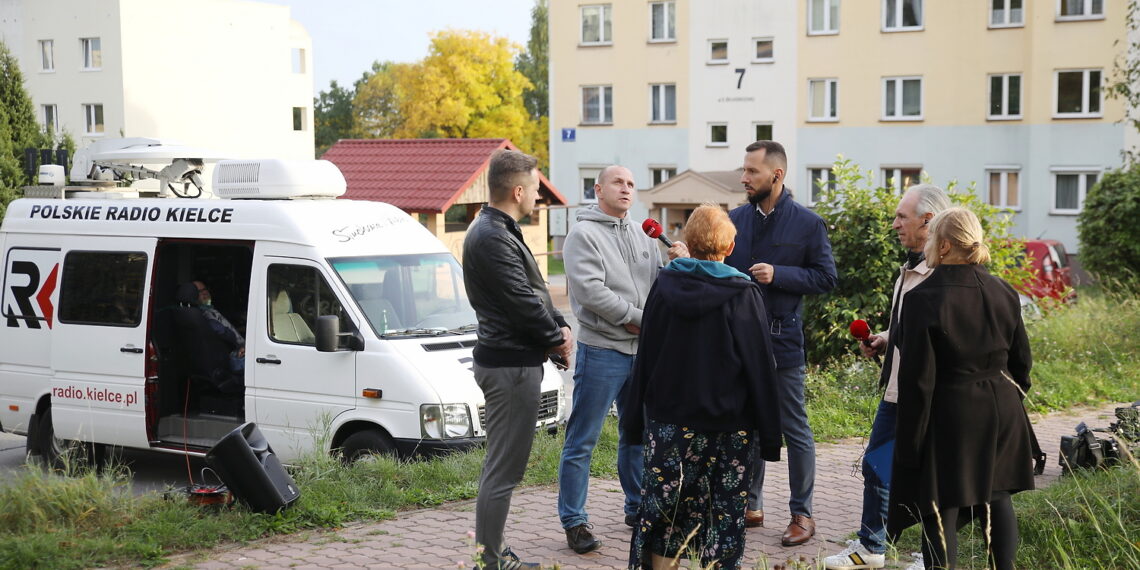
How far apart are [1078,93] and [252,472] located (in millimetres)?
36653

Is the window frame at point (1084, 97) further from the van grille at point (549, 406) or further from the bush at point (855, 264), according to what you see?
the van grille at point (549, 406)

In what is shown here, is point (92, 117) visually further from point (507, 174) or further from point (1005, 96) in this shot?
point (507, 174)

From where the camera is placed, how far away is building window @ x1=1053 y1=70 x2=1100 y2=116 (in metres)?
37.5

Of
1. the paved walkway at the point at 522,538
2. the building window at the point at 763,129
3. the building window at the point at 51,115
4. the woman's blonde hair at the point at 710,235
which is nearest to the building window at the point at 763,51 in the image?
the building window at the point at 763,129

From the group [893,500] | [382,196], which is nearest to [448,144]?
[382,196]

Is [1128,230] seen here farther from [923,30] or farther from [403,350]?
[923,30]

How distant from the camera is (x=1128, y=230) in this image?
64.7 feet

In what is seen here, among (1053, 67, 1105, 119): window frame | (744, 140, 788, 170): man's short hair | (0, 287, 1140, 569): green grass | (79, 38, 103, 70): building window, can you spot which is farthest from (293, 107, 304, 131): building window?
(744, 140, 788, 170): man's short hair

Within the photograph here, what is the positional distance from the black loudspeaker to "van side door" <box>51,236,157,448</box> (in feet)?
10.8

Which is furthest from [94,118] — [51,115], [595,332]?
[595,332]

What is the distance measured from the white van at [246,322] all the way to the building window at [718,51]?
35.3 metres

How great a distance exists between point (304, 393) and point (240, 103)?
164 ft

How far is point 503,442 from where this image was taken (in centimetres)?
534

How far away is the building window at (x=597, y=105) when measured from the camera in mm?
46438
